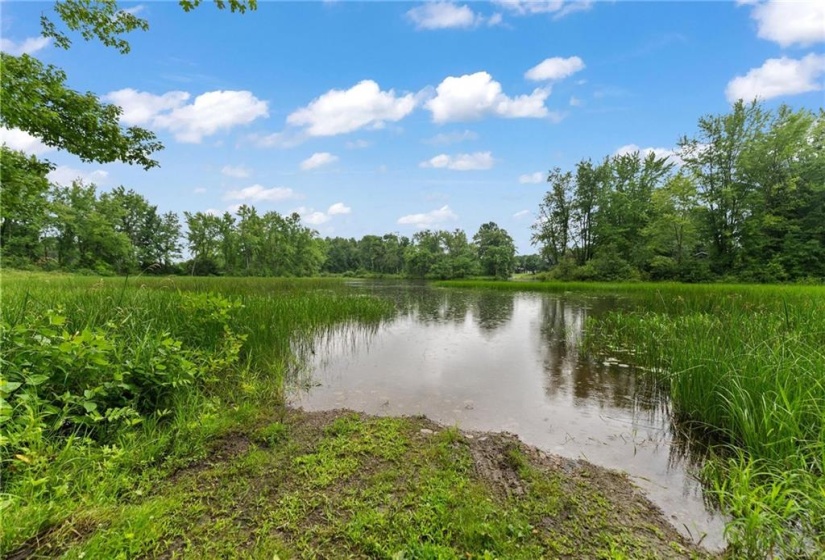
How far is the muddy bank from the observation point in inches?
64.6

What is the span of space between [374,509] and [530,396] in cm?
301

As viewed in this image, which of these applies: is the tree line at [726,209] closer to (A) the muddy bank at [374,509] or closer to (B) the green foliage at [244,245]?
(A) the muddy bank at [374,509]

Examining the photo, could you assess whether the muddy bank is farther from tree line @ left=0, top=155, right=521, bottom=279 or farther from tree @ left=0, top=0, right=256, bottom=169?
tree line @ left=0, top=155, right=521, bottom=279

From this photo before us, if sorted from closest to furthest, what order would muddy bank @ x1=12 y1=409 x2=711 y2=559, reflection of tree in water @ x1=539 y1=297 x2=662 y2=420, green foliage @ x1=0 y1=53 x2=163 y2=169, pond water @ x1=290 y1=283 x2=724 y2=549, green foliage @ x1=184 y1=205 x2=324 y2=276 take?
1. muddy bank @ x1=12 y1=409 x2=711 y2=559
2. pond water @ x1=290 y1=283 x2=724 y2=549
3. reflection of tree in water @ x1=539 y1=297 x2=662 y2=420
4. green foliage @ x1=0 y1=53 x2=163 y2=169
5. green foliage @ x1=184 y1=205 x2=324 y2=276

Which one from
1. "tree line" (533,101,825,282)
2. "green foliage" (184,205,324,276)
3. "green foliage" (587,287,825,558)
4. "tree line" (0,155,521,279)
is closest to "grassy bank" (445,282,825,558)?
"green foliage" (587,287,825,558)

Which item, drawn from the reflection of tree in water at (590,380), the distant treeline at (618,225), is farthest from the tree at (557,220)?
the reflection of tree in water at (590,380)

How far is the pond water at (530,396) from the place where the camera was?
2.72 metres

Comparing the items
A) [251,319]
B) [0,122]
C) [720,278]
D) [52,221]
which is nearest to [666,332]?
[251,319]

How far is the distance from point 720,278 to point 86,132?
3376 cm

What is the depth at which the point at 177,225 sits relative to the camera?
49.4 m

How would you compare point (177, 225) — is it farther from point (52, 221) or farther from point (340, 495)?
point (340, 495)

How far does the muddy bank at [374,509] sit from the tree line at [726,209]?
1135 inches

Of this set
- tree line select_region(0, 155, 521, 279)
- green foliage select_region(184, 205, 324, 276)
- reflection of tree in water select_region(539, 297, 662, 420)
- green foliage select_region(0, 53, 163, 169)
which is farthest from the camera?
green foliage select_region(184, 205, 324, 276)

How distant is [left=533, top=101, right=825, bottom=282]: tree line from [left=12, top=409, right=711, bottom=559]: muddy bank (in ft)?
94.6
